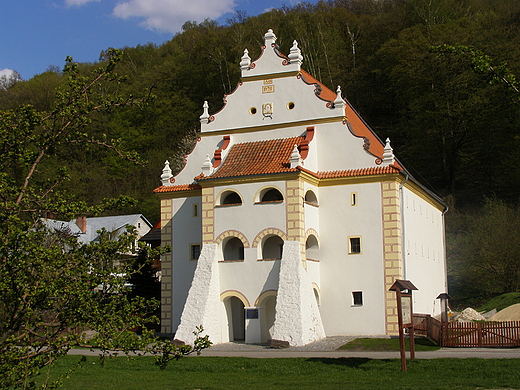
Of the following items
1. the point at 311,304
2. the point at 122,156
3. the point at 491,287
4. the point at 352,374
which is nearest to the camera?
the point at 122,156

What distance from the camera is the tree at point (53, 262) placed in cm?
773

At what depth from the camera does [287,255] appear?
24.8 m

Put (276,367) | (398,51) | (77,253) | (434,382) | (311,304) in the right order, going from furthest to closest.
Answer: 1. (398,51)
2. (311,304)
3. (276,367)
4. (434,382)
5. (77,253)

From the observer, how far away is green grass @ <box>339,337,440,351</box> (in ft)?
71.9

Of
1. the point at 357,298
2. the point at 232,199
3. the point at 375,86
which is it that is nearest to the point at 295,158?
the point at 232,199

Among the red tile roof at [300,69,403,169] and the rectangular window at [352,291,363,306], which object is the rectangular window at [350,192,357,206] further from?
the rectangular window at [352,291,363,306]

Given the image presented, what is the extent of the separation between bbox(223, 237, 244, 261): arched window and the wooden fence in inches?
355

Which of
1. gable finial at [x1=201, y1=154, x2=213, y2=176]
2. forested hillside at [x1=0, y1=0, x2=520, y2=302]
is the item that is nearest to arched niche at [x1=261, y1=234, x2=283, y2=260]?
gable finial at [x1=201, y1=154, x2=213, y2=176]

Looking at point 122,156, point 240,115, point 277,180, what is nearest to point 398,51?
point 240,115

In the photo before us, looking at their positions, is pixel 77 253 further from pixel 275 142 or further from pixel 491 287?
pixel 491 287

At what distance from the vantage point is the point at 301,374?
56.7 ft

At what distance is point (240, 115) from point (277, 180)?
17.0 ft

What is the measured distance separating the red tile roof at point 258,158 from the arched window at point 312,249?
11.3 feet

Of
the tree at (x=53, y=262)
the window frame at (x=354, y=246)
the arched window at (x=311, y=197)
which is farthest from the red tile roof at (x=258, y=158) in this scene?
the tree at (x=53, y=262)
